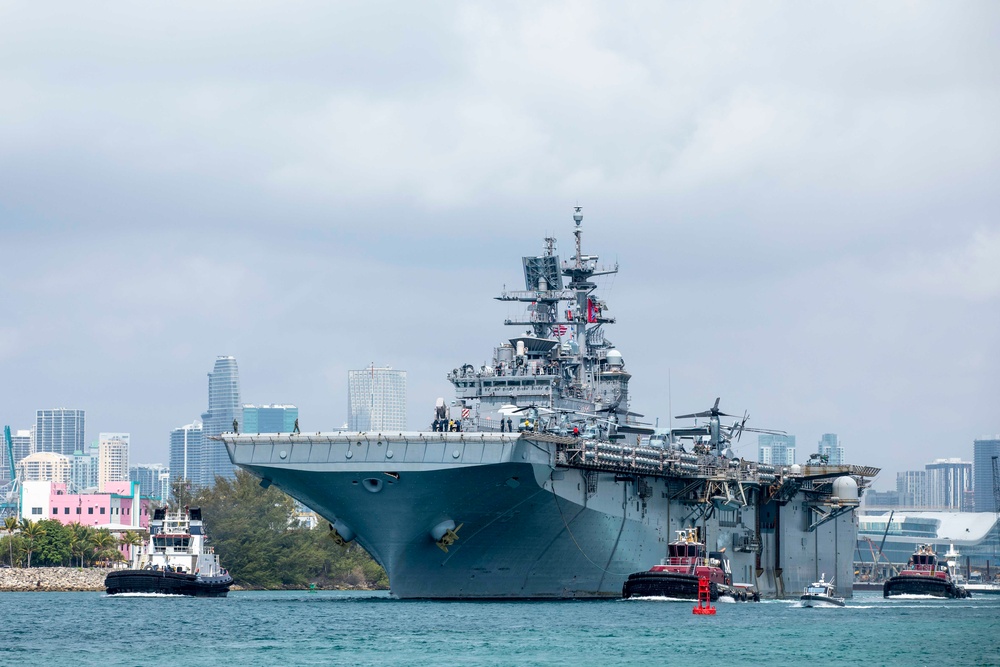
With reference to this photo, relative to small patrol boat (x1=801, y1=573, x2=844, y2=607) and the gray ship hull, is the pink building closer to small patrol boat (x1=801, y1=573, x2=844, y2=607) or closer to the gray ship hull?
small patrol boat (x1=801, y1=573, x2=844, y2=607)

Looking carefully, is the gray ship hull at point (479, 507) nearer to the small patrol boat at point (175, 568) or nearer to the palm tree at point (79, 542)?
the small patrol boat at point (175, 568)

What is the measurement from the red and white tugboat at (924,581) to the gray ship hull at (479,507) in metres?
13.2

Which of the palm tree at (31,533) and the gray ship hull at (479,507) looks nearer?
the gray ship hull at (479,507)

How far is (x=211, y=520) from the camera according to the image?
3755 inches

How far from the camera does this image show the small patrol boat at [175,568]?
68.8m

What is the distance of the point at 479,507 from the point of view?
50.8 m

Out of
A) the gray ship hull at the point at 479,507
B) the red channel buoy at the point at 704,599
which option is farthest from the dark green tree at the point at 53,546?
the red channel buoy at the point at 704,599

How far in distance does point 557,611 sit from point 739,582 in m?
15.9

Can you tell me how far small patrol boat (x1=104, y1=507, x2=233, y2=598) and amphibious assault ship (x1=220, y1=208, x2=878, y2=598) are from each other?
51.8 ft

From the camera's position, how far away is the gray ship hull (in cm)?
4894

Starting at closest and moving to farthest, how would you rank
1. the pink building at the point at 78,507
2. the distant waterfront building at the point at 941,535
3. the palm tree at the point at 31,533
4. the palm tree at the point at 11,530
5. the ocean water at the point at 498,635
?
the ocean water at the point at 498,635 → the palm tree at the point at 11,530 → the palm tree at the point at 31,533 → the pink building at the point at 78,507 → the distant waterfront building at the point at 941,535

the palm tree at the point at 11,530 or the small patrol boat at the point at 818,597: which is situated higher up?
the palm tree at the point at 11,530

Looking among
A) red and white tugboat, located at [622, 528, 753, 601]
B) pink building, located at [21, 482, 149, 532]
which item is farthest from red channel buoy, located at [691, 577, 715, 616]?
pink building, located at [21, 482, 149, 532]

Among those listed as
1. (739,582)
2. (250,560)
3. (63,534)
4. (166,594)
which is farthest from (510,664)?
(63,534)
